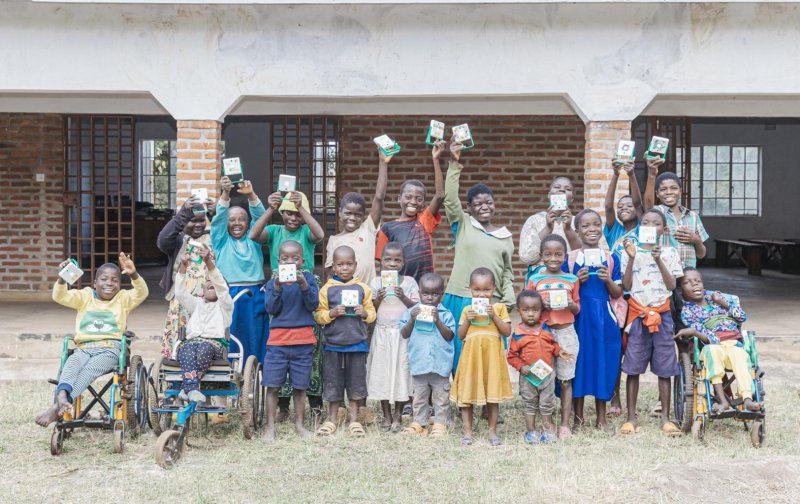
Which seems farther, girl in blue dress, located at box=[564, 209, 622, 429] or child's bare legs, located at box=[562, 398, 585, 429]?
child's bare legs, located at box=[562, 398, 585, 429]

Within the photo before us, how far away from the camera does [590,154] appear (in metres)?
7.28

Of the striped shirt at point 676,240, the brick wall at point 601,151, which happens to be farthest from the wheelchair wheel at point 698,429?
the brick wall at point 601,151

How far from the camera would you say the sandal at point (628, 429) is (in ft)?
17.6

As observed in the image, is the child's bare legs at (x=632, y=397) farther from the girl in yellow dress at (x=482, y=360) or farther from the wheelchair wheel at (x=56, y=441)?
the wheelchair wheel at (x=56, y=441)

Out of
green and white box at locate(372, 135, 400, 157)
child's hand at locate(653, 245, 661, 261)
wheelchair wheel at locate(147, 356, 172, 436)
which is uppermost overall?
green and white box at locate(372, 135, 400, 157)

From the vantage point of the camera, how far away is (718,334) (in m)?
5.35

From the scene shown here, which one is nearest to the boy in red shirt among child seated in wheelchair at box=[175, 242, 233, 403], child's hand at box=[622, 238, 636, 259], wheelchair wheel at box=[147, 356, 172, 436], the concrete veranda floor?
child's hand at box=[622, 238, 636, 259]

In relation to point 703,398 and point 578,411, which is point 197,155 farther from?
point 703,398

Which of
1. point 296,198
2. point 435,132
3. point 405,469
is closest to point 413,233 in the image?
point 435,132

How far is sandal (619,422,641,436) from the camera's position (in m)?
5.36

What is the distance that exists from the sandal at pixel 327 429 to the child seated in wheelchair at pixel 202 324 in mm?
758

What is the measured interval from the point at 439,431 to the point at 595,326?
3.85 ft

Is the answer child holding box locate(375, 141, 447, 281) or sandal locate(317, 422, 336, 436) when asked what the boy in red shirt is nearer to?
child holding box locate(375, 141, 447, 281)

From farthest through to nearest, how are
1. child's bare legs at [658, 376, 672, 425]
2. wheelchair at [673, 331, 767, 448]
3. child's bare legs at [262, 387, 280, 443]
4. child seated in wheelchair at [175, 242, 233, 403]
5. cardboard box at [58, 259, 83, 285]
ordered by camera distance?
child's bare legs at [658, 376, 672, 425]
child's bare legs at [262, 387, 280, 443]
wheelchair at [673, 331, 767, 448]
child seated in wheelchair at [175, 242, 233, 403]
cardboard box at [58, 259, 83, 285]
